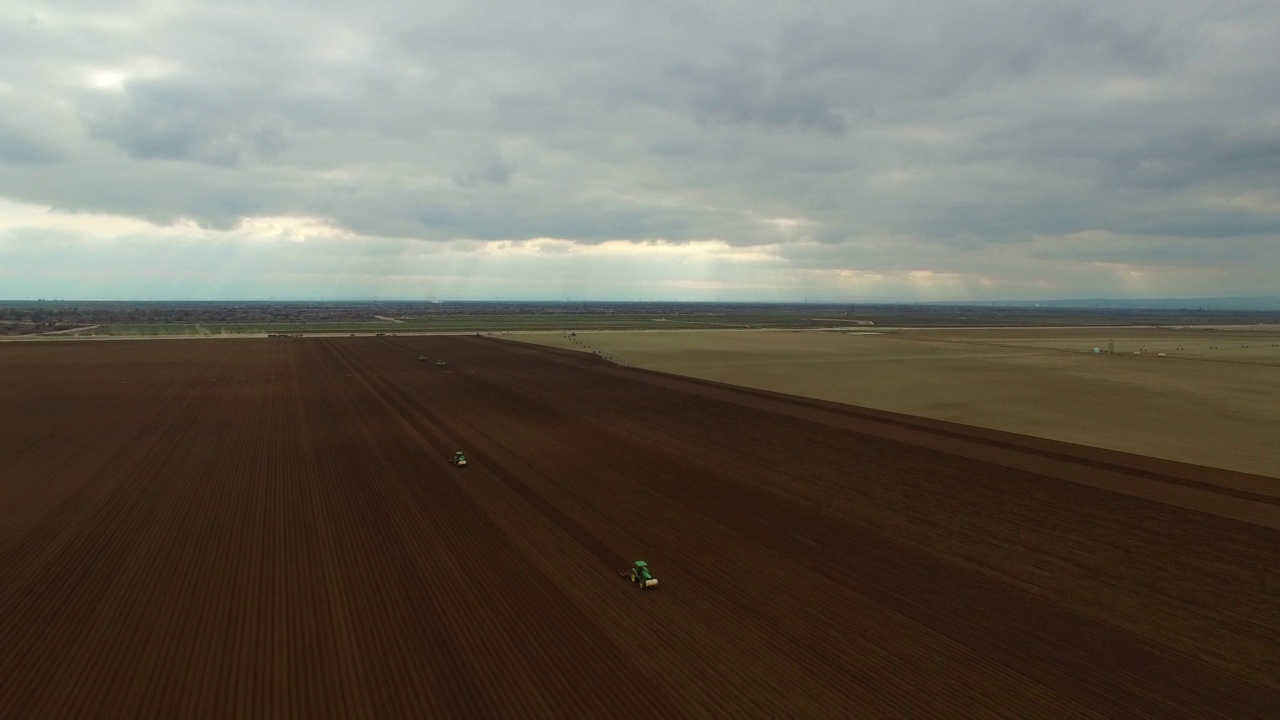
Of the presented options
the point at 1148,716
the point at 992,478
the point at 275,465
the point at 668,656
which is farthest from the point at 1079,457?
the point at 275,465

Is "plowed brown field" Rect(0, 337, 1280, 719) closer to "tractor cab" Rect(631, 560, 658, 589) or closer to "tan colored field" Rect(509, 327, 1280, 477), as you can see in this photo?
"tractor cab" Rect(631, 560, 658, 589)

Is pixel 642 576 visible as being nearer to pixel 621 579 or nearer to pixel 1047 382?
pixel 621 579

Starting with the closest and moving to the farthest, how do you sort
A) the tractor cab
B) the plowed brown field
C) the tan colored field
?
the plowed brown field → the tractor cab → the tan colored field

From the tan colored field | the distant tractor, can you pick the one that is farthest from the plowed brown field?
the tan colored field

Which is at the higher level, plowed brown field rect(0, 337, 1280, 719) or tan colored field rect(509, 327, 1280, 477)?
tan colored field rect(509, 327, 1280, 477)

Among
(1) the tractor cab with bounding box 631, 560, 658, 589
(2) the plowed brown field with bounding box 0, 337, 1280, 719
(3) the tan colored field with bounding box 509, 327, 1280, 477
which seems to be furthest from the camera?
(3) the tan colored field with bounding box 509, 327, 1280, 477

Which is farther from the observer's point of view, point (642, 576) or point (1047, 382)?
point (1047, 382)

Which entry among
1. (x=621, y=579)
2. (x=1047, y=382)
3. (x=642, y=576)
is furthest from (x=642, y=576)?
(x=1047, y=382)
